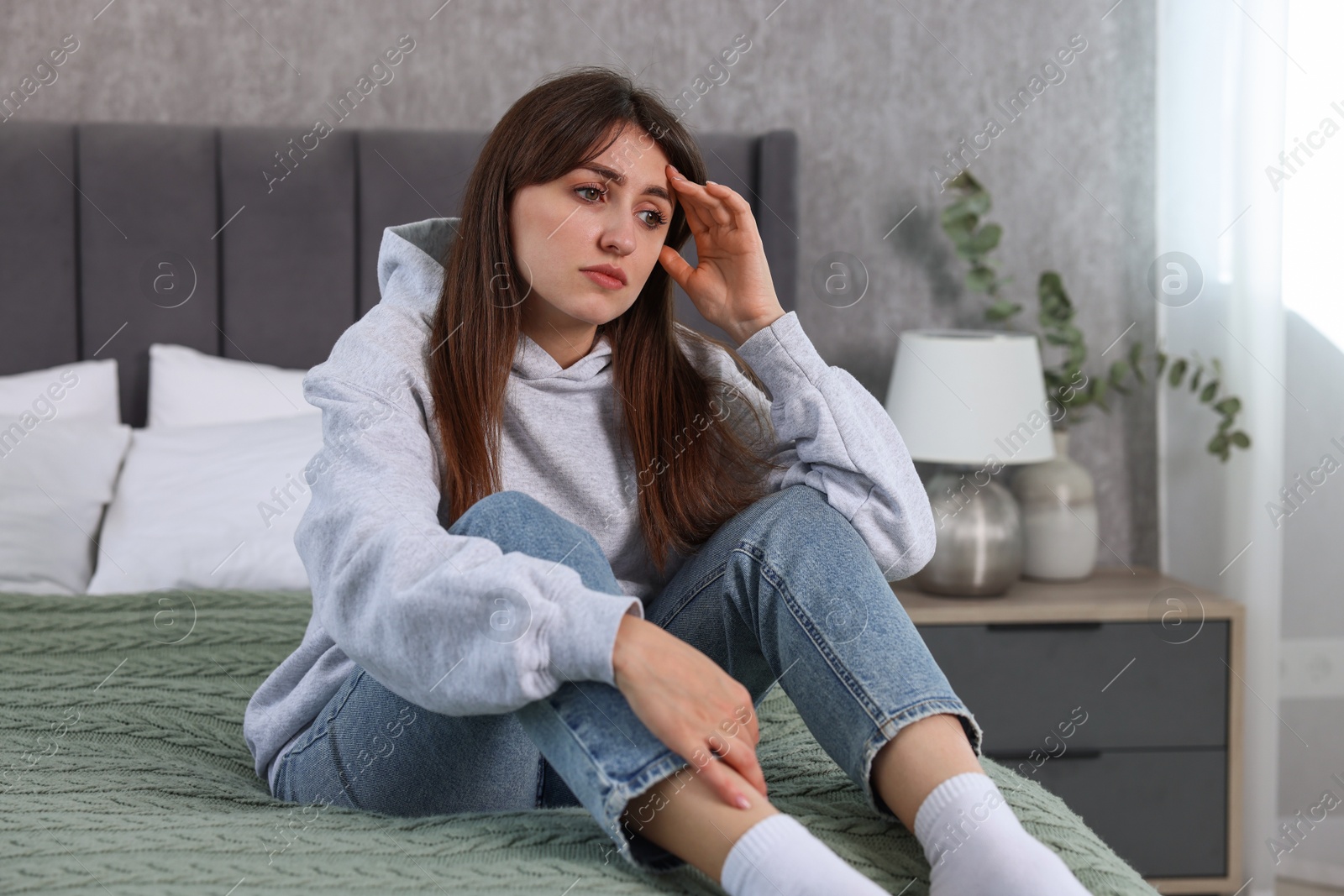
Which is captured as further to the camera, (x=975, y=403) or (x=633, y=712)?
(x=975, y=403)

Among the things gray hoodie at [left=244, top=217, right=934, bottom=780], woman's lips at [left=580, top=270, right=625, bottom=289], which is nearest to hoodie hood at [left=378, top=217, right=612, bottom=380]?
gray hoodie at [left=244, top=217, right=934, bottom=780]

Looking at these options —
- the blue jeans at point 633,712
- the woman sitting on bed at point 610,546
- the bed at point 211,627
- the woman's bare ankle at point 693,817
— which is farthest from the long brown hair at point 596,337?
the woman's bare ankle at point 693,817

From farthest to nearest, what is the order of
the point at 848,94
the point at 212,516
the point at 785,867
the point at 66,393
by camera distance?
the point at 848,94 < the point at 66,393 < the point at 212,516 < the point at 785,867

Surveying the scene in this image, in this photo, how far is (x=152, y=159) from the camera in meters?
2.08

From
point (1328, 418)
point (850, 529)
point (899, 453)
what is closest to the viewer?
point (850, 529)

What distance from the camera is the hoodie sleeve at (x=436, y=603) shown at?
79 cm

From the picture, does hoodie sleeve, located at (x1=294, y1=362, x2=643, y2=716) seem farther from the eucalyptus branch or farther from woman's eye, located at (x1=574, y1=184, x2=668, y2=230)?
the eucalyptus branch

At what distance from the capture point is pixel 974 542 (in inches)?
79.5

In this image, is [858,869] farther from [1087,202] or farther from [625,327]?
[1087,202]

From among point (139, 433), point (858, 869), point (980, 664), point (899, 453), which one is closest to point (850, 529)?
point (899, 453)

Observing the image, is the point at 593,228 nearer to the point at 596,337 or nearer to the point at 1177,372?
the point at 596,337

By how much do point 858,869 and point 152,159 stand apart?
1.85m

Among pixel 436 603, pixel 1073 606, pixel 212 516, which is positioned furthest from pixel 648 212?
pixel 1073 606

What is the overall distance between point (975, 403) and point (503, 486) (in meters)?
1.16
